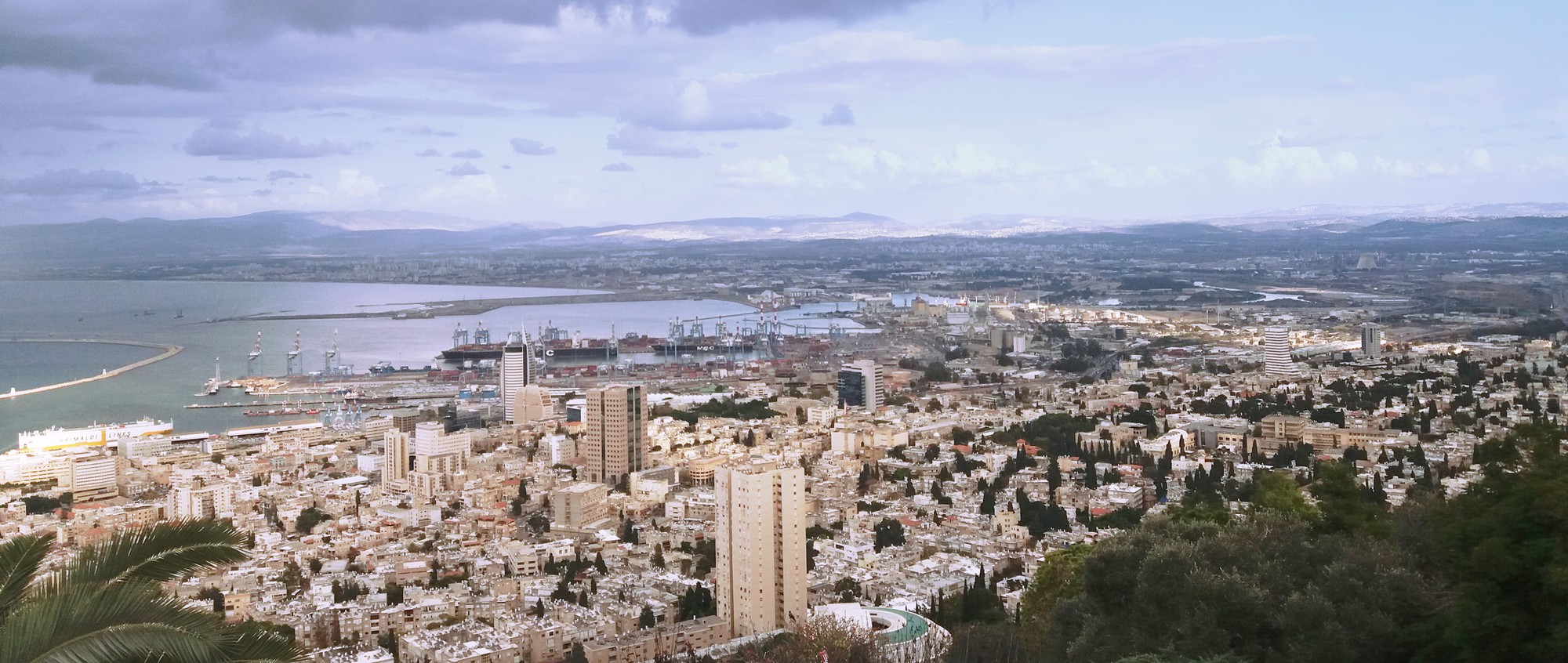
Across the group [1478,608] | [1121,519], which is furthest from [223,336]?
[1478,608]

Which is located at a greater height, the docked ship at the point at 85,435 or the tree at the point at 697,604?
the tree at the point at 697,604

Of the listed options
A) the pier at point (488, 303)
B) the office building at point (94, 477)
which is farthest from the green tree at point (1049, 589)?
the pier at point (488, 303)

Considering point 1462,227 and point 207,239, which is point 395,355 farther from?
point 1462,227

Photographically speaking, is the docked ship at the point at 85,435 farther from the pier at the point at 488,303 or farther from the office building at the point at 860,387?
the pier at the point at 488,303

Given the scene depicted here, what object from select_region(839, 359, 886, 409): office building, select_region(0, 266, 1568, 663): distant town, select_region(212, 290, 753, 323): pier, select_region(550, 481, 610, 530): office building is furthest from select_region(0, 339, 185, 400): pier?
select_region(550, 481, 610, 530): office building

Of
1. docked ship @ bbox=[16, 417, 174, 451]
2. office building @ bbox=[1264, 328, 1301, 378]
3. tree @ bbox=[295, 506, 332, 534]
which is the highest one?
office building @ bbox=[1264, 328, 1301, 378]

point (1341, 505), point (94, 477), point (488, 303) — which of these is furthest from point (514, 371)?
point (488, 303)

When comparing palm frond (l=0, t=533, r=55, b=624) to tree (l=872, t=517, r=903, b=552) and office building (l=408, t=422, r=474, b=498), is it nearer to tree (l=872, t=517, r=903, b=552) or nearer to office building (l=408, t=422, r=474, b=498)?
tree (l=872, t=517, r=903, b=552)

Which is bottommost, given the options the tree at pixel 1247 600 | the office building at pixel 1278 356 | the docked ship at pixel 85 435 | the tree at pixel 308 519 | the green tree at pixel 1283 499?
the tree at pixel 308 519

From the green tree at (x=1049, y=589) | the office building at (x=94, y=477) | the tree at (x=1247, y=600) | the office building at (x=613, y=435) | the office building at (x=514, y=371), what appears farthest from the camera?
the office building at (x=514, y=371)
